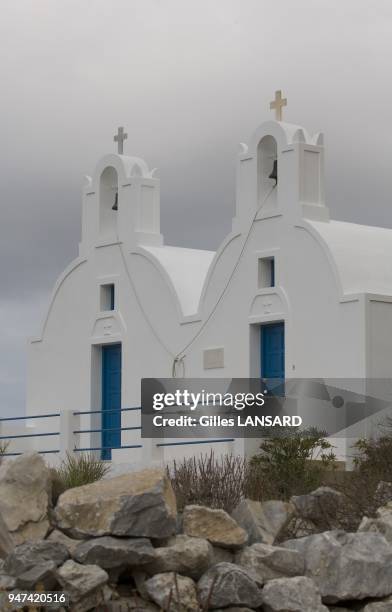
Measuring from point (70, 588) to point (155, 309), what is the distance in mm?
14038

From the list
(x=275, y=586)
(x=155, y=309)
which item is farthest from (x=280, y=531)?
(x=155, y=309)

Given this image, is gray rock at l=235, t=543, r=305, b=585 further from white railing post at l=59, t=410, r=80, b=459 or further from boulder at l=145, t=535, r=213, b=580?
white railing post at l=59, t=410, r=80, b=459

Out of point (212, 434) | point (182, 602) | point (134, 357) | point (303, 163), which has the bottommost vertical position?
point (182, 602)

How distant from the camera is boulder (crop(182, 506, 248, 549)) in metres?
15.0

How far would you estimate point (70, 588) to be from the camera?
13.7m

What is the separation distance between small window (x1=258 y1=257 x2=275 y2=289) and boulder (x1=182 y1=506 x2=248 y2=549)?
34.3 feet

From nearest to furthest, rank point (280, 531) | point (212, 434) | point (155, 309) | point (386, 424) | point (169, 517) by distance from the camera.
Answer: point (169, 517)
point (280, 531)
point (386, 424)
point (212, 434)
point (155, 309)

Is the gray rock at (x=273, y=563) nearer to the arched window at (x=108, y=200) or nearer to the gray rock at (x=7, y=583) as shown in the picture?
the gray rock at (x=7, y=583)

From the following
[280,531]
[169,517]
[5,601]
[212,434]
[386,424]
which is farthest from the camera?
[212,434]

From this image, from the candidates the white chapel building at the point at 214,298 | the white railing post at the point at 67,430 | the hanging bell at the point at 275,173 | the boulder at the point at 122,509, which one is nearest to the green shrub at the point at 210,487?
the boulder at the point at 122,509

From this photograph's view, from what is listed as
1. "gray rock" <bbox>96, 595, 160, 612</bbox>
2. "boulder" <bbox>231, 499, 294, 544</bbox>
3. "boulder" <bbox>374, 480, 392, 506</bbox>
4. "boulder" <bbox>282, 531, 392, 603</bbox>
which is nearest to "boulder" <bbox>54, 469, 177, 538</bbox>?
"gray rock" <bbox>96, 595, 160, 612</bbox>

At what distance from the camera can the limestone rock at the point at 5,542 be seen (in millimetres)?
14797

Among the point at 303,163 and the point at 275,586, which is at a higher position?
the point at 303,163

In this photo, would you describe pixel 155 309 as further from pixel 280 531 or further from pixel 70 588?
pixel 70 588
